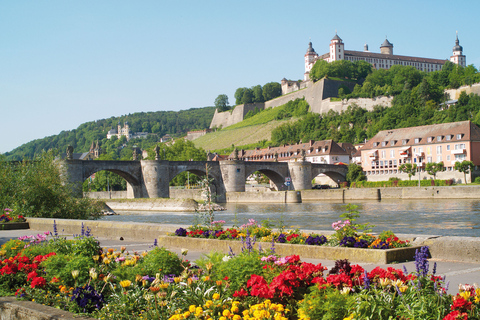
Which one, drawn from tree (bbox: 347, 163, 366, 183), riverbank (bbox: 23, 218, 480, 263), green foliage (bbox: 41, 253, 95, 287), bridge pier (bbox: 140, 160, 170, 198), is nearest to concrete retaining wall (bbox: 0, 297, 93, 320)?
green foliage (bbox: 41, 253, 95, 287)

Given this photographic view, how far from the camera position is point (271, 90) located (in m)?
151

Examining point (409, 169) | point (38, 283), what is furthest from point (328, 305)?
point (409, 169)

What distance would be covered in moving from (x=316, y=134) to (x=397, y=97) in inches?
674

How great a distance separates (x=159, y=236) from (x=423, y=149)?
201 feet

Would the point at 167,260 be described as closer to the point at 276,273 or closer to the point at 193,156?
the point at 276,273

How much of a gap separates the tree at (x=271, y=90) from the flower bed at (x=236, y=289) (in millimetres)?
146234

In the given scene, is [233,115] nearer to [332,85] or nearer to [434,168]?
[332,85]

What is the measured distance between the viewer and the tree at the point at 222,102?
527 feet

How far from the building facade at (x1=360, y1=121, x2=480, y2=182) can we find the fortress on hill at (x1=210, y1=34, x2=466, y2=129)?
3341 cm

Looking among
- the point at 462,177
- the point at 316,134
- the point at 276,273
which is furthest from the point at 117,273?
the point at 316,134

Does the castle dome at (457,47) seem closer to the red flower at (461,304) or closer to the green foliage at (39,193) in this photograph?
the green foliage at (39,193)

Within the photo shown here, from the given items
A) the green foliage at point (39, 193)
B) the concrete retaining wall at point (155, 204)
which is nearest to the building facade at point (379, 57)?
the concrete retaining wall at point (155, 204)

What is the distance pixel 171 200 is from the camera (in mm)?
47531

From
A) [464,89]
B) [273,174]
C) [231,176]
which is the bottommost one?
[231,176]
